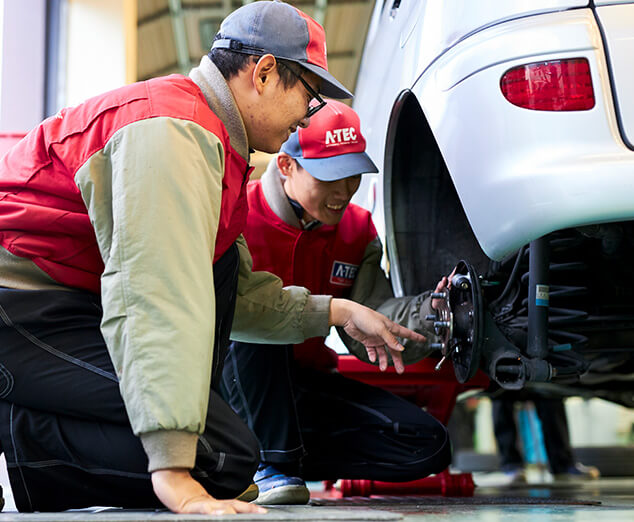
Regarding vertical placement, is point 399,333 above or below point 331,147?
below

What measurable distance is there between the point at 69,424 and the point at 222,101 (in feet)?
2.09

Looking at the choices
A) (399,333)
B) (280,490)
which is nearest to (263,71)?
(399,333)

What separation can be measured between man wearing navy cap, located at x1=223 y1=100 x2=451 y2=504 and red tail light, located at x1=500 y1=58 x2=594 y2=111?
72 cm

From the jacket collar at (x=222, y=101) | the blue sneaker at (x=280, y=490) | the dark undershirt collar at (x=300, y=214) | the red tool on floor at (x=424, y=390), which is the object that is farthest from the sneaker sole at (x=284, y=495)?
the jacket collar at (x=222, y=101)

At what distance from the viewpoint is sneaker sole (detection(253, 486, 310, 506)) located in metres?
1.89

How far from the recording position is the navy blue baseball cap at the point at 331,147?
2.06 metres

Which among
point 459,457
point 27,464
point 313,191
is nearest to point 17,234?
point 27,464

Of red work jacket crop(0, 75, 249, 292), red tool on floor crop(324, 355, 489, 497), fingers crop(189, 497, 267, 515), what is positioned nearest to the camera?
fingers crop(189, 497, 267, 515)

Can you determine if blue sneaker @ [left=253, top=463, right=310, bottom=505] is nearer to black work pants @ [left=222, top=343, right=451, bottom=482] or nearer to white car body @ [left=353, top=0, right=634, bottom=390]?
black work pants @ [left=222, top=343, right=451, bottom=482]

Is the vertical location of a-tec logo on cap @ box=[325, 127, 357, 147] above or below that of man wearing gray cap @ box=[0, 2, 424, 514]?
above

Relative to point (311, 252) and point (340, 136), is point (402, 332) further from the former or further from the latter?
point (340, 136)

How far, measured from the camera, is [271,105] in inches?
56.0

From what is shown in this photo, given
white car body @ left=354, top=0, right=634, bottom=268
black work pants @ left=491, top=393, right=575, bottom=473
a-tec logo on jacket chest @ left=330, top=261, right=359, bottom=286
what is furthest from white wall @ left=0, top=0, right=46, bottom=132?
black work pants @ left=491, top=393, right=575, bottom=473

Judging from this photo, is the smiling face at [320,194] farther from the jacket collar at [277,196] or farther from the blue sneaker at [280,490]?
the blue sneaker at [280,490]
